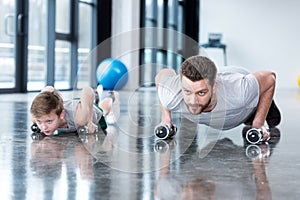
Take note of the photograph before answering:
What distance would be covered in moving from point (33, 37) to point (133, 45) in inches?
62.7

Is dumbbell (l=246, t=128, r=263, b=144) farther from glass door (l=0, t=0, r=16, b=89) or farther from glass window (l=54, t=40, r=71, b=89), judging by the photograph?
glass window (l=54, t=40, r=71, b=89)

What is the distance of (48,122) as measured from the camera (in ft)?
8.16

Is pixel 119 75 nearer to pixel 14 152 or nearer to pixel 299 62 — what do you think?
pixel 14 152

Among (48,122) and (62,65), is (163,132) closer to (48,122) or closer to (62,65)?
(48,122)

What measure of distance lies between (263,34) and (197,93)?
30.7 feet

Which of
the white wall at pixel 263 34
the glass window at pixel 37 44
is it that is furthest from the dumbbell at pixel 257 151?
the white wall at pixel 263 34

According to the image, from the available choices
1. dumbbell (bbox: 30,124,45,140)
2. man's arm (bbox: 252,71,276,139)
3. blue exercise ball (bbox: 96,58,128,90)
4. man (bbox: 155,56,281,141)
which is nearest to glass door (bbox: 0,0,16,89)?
blue exercise ball (bbox: 96,58,128,90)

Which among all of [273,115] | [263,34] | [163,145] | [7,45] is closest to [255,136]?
[163,145]

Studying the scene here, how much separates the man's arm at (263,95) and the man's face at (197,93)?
0.39 metres

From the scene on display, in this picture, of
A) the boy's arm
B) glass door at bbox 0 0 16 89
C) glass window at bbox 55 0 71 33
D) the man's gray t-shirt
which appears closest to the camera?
the man's gray t-shirt

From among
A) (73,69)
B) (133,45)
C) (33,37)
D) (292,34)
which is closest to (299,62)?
(292,34)

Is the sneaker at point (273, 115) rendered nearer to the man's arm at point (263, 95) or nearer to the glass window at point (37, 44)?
the man's arm at point (263, 95)

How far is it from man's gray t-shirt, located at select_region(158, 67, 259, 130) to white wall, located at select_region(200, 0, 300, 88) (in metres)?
8.72

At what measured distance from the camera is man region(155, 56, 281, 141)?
214 centimetres
